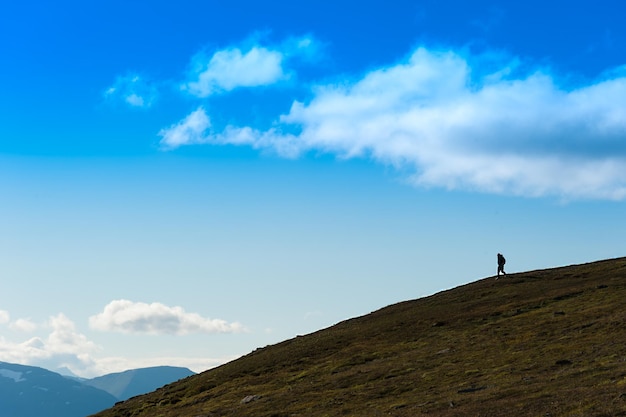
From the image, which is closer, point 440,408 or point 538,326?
point 440,408

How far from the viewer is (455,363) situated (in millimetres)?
57469

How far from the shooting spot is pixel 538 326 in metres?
64.5

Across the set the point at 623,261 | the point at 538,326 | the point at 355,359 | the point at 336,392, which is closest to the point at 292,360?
the point at 355,359

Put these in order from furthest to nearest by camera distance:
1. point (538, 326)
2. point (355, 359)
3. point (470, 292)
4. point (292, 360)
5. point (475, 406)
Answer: point (470, 292) → point (292, 360) → point (355, 359) → point (538, 326) → point (475, 406)

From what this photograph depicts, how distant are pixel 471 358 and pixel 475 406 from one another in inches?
668

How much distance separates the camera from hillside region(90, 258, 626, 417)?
43.0 metres

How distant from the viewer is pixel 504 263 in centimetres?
9881

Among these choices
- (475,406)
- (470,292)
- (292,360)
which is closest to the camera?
(475,406)

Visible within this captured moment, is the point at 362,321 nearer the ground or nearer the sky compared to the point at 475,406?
nearer the sky

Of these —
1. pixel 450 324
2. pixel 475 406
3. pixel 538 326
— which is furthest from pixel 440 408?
pixel 450 324

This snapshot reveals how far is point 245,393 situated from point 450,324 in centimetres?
2479

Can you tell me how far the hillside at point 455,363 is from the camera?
4297 cm

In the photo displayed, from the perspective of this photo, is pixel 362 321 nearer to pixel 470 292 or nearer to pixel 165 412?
pixel 470 292

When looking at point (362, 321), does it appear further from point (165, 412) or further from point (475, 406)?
point (475, 406)
